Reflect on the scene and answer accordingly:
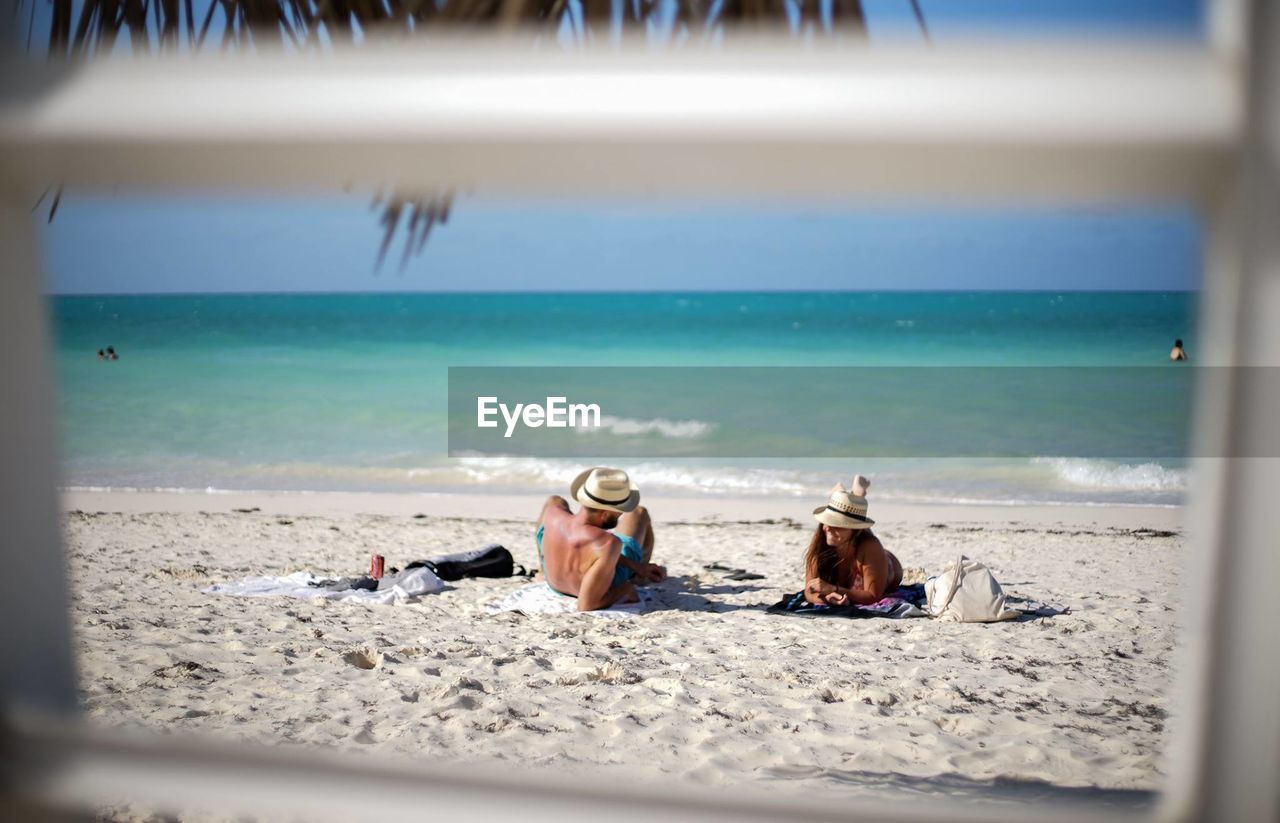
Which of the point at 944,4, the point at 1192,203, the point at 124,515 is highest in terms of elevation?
the point at 944,4

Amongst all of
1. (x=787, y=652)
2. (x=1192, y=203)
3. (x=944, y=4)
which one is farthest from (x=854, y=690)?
(x=1192, y=203)

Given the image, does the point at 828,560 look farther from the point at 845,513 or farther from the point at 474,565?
the point at 474,565

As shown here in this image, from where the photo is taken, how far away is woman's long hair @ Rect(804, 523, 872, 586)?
171 inches

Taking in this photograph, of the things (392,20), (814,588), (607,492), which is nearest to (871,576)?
(814,588)

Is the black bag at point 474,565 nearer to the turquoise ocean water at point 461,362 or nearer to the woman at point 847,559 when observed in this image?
the woman at point 847,559

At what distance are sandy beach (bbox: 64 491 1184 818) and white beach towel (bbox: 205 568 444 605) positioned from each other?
91mm

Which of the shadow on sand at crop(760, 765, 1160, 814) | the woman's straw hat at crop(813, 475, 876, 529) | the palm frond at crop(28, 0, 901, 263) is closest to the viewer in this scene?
the palm frond at crop(28, 0, 901, 263)

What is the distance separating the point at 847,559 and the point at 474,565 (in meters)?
1.99

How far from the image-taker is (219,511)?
718 centimetres

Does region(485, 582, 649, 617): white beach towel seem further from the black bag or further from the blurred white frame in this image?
the blurred white frame

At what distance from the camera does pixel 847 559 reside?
4.39m

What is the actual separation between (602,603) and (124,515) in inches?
183

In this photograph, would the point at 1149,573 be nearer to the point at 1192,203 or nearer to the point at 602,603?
the point at 602,603

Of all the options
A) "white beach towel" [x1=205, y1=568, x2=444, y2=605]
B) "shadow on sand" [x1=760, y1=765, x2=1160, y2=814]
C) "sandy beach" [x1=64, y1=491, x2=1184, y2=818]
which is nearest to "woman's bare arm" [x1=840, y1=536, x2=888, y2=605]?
"sandy beach" [x1=64, y1=491, x2=1184, y2=818]
